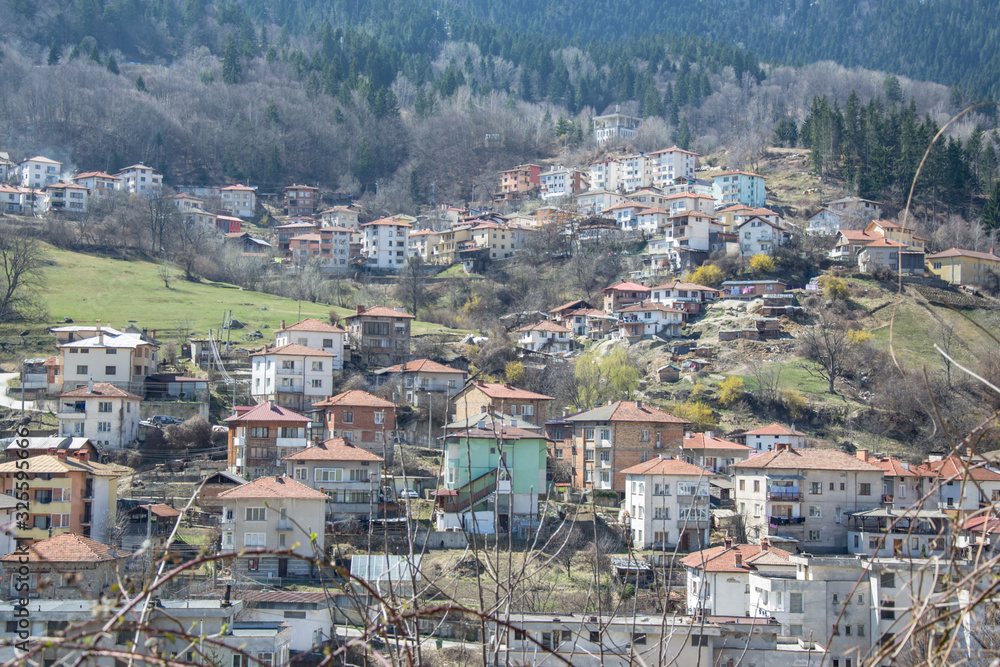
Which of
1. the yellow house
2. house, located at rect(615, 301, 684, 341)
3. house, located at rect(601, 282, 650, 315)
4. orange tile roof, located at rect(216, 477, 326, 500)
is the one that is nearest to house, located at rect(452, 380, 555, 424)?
orange tile roof, located at rect(216, 477, 326, 500)

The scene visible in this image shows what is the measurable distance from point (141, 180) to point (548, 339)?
58854 mm

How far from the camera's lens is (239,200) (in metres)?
112

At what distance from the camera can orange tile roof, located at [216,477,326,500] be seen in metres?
33.9

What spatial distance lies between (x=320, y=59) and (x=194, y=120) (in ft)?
77.1

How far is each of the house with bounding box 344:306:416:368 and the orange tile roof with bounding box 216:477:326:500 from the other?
88.0 feet

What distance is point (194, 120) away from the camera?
128 m

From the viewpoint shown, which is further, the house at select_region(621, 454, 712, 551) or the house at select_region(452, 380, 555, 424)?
the house at select_region(452, 380, 555, 424)

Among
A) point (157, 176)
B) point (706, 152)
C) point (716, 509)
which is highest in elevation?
point (706, 152)

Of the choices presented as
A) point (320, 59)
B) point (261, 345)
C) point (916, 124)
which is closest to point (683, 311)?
point (261, 345)

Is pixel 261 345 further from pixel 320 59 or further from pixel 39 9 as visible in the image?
pixel 39 9

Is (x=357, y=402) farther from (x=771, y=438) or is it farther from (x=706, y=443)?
(x=771, y=438)

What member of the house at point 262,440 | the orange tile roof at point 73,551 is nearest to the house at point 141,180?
the house at point 262,440

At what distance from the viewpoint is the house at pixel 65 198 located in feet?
306

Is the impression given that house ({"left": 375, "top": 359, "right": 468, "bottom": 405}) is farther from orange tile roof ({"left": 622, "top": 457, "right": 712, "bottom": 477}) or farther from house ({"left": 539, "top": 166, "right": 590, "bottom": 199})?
house ({"left": 539, "top": 166, "right": 590, "bottom": 199})
